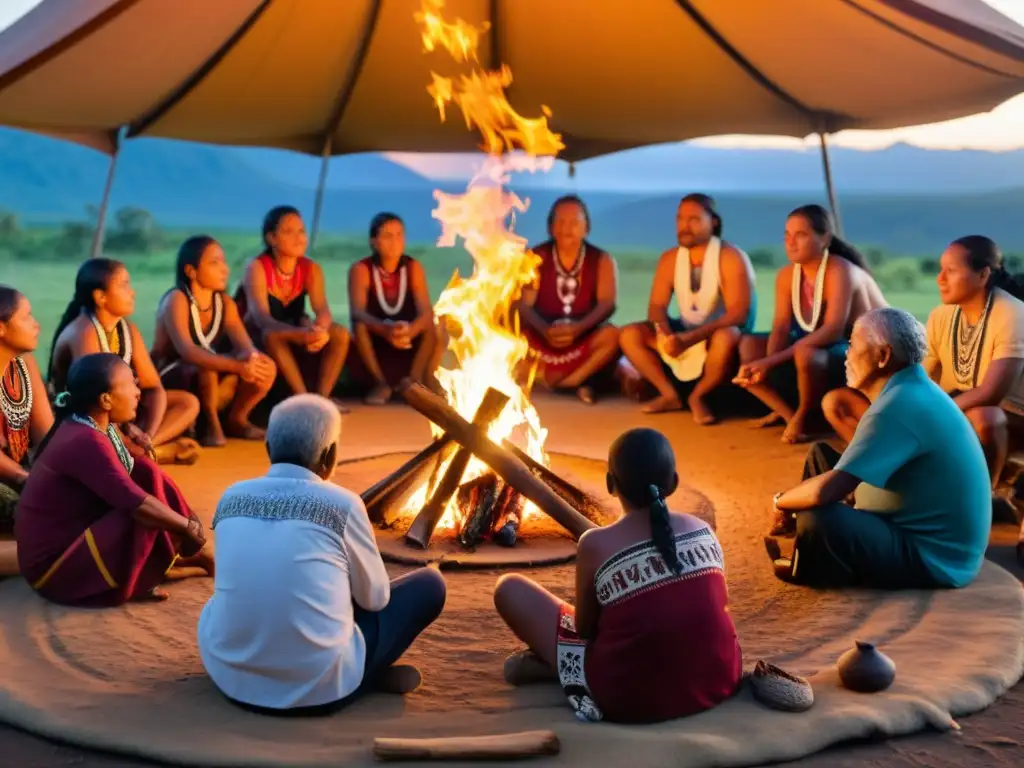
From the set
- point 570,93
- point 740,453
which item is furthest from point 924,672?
point 570,93

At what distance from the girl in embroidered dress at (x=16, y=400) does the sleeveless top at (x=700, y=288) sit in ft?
14.0

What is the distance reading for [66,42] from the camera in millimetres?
6039

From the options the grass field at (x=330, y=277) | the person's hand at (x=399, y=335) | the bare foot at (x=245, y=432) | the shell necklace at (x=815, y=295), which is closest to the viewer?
the shell necklace at (x=815, y=295)

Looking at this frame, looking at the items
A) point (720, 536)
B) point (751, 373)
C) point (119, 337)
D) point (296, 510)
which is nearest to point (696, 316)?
point (751, 373)

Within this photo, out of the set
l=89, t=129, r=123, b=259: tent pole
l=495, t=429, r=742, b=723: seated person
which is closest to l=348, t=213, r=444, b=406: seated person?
l=89, t=129, r=123, b=259: tent pole

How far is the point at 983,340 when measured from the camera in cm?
514

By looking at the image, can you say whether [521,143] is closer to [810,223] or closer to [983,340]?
[810,223]

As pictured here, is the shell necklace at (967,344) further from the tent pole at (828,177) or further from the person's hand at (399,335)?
the person's hand at (399,335)

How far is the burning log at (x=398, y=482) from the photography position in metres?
4.99

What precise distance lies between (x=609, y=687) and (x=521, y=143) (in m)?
6.17

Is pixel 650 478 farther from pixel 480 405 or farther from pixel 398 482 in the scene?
pixel 398 482

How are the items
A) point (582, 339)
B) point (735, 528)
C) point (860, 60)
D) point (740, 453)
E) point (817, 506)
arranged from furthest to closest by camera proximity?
point (582, 339), point (860, 60), point (740, 453), point (735, 528), point (817, 506)

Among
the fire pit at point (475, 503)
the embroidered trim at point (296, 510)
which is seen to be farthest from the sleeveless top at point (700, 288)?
the embroidered trim at point (296, 510)

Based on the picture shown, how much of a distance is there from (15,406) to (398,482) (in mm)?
1729
